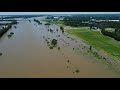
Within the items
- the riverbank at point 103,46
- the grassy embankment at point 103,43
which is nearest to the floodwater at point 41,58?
the riverbank at point 103,46

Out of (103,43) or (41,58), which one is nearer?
(41,58)

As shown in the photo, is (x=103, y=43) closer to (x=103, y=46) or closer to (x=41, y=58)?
(x=103, y=46)

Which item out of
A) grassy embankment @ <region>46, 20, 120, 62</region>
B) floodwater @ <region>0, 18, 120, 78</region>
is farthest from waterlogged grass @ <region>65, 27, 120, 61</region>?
floodwater @ <region>0, 18, 120, 78</region>

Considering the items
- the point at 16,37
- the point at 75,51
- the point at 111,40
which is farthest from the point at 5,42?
the point at 111,40

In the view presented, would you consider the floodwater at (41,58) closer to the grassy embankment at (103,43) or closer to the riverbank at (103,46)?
the riverbank at (103,46)

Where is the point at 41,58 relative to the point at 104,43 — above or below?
below

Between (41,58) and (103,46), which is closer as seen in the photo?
(41,58)

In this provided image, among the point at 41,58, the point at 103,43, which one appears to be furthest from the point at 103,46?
the point at 41,58

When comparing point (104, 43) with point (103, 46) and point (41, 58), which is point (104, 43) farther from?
point (41, 58)

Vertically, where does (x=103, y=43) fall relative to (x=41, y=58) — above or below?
above
